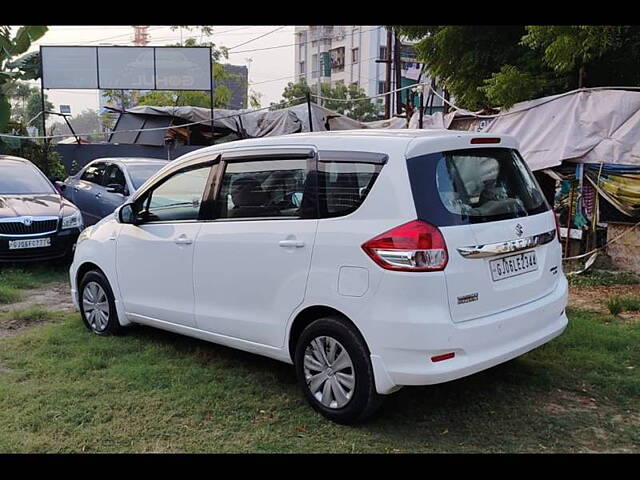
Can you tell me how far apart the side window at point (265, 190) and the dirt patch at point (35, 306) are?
295 centimetres

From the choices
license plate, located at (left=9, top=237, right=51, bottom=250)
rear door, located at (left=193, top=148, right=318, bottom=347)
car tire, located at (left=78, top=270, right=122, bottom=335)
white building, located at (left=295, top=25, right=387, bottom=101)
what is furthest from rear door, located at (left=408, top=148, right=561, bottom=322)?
white building, located at (left=295, top=25, right=387, bottom=101)

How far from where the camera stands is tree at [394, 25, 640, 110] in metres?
8.22

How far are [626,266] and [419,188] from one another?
5.64m

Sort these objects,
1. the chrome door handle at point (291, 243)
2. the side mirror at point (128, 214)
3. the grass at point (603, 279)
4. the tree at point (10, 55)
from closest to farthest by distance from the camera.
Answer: the chrome door handle at point (291, 243) < the side mirror at point (128, 214) < the grass at point (603, 279) < the tree at point (10, 55)

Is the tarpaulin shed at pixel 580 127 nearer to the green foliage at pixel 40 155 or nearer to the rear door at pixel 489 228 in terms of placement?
the rear door at pixel 489 228

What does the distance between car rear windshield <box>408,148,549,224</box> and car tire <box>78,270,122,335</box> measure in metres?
3.27

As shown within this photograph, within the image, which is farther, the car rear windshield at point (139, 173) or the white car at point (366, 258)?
the car rear windshield at point (139, 173)

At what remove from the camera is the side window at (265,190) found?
411 cm

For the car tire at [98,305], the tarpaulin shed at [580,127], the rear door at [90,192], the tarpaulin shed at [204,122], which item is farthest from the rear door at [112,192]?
the tarpaulin shed at [204,122]

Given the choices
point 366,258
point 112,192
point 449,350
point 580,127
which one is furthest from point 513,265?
point 112,192

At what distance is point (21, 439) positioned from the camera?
12.3 feet

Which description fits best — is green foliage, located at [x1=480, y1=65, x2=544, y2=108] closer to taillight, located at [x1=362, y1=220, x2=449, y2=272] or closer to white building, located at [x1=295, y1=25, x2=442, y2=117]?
taillight, located at [x1=362, y1=220, x2=449, y2=272]
